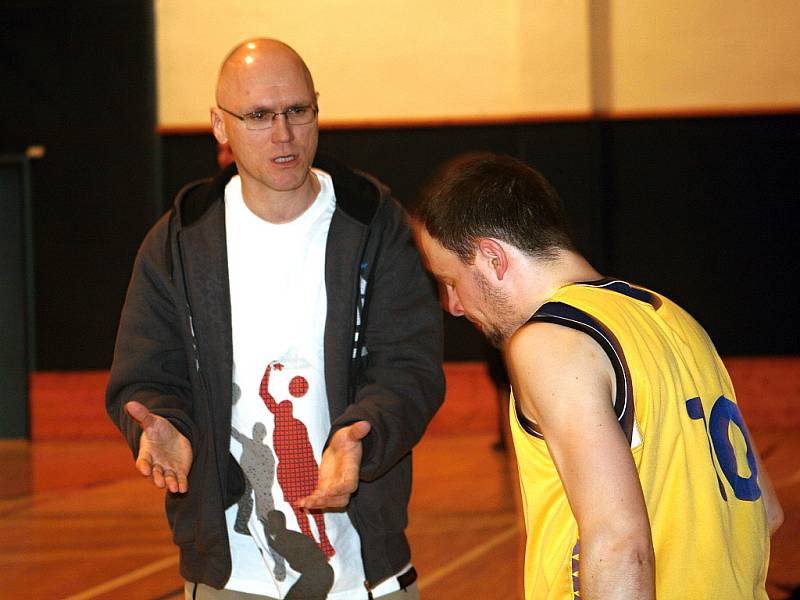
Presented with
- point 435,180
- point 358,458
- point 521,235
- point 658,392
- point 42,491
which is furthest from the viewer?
point 42,491

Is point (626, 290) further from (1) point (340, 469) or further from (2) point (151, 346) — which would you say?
(2) point (151, 346)

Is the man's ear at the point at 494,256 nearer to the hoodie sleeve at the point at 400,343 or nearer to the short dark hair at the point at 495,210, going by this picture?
the short dark hair at the point at 495,210

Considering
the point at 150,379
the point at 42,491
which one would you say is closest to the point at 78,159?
the point at 42,491

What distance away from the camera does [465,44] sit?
9.12 m

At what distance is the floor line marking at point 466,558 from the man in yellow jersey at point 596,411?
3255 millimetres

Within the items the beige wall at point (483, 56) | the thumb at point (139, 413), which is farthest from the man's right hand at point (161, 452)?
the beige wall at point (483, 56)

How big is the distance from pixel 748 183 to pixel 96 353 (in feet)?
18.7

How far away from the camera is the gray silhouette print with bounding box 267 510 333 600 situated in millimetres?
2408

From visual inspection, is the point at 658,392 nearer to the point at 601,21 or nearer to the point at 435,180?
the point at 435,180

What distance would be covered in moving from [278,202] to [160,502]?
4.46m

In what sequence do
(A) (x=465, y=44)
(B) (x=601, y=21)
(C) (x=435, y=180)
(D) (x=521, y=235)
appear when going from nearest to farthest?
(D) (x=521, y=235), (C) (x=435, y=180), (B) (x=601, y=21), (A) (x=465, y=44)

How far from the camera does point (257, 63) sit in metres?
2.52

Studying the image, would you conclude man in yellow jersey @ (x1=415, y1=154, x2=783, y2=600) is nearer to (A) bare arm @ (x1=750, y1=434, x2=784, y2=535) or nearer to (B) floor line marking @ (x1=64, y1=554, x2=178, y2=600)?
(A) bare arm @ (x1=750, y1=434, x2=784, y2=535)

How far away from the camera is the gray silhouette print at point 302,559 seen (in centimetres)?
241
